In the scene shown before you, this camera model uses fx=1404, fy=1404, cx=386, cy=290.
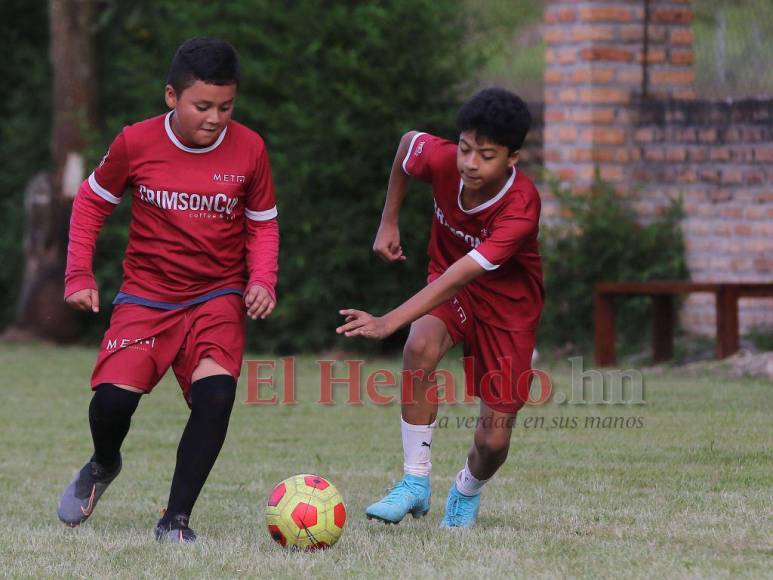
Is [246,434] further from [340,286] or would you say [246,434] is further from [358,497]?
[340,286]

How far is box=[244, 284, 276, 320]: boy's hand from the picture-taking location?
17.2ft

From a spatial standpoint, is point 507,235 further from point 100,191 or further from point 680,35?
point 680,35

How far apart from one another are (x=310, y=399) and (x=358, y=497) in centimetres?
381

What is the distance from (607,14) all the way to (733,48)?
3.56ft

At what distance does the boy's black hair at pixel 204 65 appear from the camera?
517 centimetres

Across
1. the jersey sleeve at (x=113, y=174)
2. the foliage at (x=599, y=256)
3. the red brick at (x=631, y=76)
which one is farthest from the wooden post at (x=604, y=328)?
the jersey sleeve at (x=113, y=174)

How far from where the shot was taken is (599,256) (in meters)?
11.6

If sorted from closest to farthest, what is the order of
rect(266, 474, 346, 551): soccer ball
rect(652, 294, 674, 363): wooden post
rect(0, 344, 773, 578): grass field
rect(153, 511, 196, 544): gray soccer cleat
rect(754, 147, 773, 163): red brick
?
1. rect(0, 344, 773, 578): grass field
2. rect(266, 474, 346, 551): soccer ball
3. rect(153, 511, 196, 544): gray soccer cleat
4. rect(652, 294, 674, 363): wooden post
5. rect(754, 147, 773, 163): red brick

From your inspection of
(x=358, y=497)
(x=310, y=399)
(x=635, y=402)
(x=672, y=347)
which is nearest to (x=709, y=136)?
(x=672, y=347)

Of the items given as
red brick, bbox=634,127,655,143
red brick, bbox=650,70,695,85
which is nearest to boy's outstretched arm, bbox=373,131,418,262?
red brick, bbox=634,127,655,143

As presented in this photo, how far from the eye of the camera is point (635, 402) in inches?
355

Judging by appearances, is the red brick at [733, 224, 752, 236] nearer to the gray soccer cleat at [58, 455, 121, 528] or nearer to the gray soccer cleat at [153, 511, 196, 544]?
the gray soccer cleat at [58, 455, 121, 528]

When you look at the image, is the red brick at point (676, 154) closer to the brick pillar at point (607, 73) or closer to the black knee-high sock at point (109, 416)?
→ the brick pillar at point (607, 73)

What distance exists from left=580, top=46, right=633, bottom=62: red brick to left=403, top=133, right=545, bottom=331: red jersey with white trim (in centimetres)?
617
